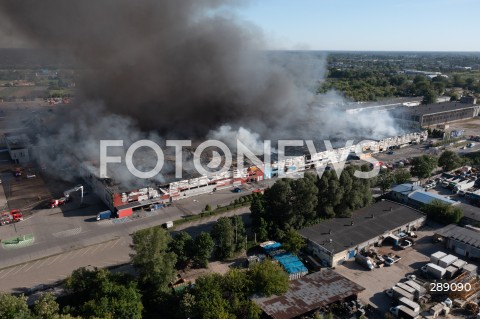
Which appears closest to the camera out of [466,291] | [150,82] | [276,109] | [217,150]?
[466,291]

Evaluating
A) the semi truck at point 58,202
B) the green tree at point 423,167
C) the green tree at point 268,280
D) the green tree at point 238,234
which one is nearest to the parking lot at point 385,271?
the green tree at point 268,280

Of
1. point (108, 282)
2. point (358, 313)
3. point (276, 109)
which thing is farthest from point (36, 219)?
point (276, 109)

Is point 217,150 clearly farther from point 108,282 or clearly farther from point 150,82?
point 108,282

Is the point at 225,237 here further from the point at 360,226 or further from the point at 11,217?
the point at 11,217

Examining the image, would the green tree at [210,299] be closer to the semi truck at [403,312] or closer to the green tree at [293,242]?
the green tree at [293,242]

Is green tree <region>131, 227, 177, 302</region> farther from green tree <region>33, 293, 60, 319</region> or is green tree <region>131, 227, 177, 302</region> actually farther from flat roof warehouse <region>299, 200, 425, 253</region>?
flat roof warehouse <region>299, 200, 425, 253</region>

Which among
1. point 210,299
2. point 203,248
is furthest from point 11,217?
point 210,299
